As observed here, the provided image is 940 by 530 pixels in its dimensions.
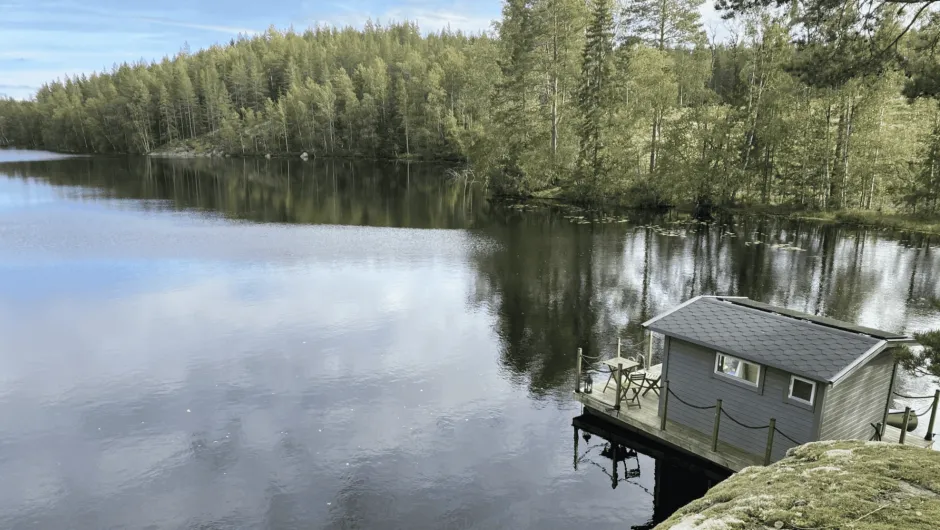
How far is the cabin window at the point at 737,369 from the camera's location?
44.4 ft

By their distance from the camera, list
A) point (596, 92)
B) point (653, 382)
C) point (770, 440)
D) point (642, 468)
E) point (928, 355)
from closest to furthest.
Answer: point (928, 355), point (770, 440), point (642, 468), point (653, 382), point (596, 92)

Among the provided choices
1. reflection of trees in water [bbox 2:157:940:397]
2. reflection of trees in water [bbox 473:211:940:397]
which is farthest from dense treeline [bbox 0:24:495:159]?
reflection of trees in water [bbox 473:211:940:397]

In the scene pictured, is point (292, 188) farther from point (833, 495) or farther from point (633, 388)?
point (833, 495)

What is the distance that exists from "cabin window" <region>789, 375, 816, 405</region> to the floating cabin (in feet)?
0.07

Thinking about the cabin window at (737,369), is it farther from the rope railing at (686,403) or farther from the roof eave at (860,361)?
the roof eave at (860,361)

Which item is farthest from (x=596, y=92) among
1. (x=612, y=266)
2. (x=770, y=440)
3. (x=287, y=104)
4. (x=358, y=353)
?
(x=287, y=104)

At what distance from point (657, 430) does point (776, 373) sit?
3.30m

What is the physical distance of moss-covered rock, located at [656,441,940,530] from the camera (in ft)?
17.7

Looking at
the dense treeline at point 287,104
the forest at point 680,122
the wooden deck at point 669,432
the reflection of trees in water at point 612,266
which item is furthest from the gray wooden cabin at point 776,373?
the dense treeline at point 287,104

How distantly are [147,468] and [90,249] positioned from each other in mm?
28385

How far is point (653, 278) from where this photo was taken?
98.4ft

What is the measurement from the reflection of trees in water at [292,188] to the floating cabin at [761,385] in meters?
32.3

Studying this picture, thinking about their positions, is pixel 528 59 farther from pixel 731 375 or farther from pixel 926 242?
pixel 731 375

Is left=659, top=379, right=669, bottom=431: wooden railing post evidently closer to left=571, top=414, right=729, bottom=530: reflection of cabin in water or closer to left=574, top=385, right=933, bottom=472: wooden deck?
left=574, top=385, right=933, bottom=472: wooden deck
